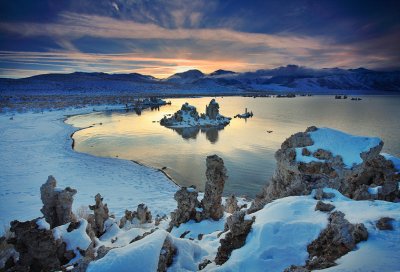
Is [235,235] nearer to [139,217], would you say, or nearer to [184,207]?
[184,207]

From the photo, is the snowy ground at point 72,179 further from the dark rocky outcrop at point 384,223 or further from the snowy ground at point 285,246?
the dark rocky outcrop at point 384,223

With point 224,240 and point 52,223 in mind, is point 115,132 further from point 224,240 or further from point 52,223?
point 224,240

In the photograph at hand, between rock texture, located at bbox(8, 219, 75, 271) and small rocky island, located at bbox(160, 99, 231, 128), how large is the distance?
2021 inches

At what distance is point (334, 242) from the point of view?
589 cm

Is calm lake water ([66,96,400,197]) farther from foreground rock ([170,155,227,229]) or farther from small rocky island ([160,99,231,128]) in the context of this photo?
foreground rock ([170,155,227,229])

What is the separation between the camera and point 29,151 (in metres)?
33.9

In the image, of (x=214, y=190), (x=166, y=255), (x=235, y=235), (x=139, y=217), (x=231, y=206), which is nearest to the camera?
(x=166, y=255)

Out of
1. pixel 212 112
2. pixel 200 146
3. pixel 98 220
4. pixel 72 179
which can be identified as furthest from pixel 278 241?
pixel 212 112

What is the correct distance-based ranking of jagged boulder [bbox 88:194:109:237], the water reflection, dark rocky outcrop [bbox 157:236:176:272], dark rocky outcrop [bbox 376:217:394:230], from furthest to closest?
the water reflection
jagged boulder [bbox 88:194:109:237]
dark rocky outcrop [bbox 157:236:176:272]
dark rocky outcrop [bbox 376:217:394:230]

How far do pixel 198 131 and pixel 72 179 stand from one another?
3419 cm

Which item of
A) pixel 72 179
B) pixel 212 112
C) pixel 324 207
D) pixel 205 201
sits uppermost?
pixel 324 207

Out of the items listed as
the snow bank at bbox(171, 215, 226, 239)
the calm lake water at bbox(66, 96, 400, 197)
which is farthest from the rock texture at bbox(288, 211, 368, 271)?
the calm lake water at bbox(66, 96, 400, 197)

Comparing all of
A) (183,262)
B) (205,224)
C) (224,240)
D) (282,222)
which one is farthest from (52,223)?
(282,222)

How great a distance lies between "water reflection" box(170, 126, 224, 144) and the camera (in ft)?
162
